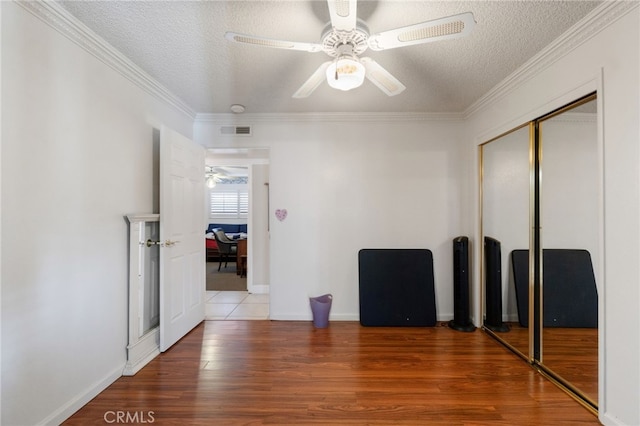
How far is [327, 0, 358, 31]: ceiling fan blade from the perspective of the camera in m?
1.12

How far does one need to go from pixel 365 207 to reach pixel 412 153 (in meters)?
0.85

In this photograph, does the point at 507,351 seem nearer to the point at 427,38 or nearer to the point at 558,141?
the point at 558,141

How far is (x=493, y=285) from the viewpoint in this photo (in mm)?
2701

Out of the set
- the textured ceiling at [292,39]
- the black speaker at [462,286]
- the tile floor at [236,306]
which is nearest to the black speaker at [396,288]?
the black speaker at [462,286]

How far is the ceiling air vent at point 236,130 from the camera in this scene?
10.3 ft

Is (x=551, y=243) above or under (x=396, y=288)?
above

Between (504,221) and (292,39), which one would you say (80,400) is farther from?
(504,221)

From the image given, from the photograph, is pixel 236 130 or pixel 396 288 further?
pixel 236 130

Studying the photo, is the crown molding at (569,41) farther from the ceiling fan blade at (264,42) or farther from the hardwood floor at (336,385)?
the hardwood floor at (336,385)

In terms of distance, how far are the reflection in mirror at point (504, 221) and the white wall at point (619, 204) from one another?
683mm

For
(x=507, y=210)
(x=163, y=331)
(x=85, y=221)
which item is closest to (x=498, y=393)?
(x=507, y=210)

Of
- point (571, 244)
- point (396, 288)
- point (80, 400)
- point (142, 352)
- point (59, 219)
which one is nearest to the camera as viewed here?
point (59, 219)

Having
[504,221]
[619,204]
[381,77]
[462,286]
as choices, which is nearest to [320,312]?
[462,286]

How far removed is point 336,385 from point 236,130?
9.15 ft
